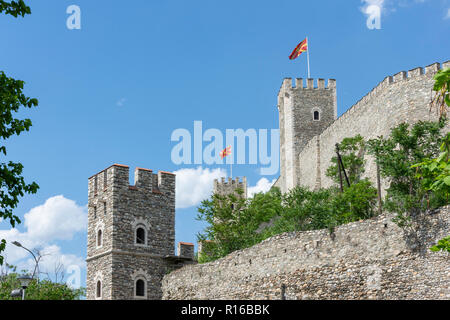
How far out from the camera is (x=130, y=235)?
2884 centimetres

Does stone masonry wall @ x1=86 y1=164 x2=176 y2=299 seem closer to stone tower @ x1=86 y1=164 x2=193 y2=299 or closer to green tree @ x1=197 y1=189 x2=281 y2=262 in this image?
stone tower @ x1=86 y1=164 x2=193 y2=299

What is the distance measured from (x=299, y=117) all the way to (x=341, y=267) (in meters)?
31.0

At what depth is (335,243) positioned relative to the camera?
22.2m

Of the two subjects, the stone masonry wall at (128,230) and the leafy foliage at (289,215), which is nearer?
the stone masonry wall at (128,230)

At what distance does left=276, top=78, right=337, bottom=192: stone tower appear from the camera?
51031 millimetres

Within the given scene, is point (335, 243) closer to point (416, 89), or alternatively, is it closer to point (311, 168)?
point (416, 89)

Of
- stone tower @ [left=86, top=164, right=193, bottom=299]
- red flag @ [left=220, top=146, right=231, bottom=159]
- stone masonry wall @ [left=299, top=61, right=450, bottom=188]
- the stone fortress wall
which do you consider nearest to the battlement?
stone tower @ [left=86, top=164, right=193, bottom=299]

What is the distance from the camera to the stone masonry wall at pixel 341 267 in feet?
64.2

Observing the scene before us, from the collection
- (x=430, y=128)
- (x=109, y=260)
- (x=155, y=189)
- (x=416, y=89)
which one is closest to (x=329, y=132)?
(x=416, y=89)

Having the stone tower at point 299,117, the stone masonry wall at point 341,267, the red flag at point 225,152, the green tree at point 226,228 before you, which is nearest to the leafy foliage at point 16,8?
the stone masonry wall at point 341,267

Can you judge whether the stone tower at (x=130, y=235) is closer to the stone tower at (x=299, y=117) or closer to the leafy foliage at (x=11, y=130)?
the leafy foliage at (x=11, y=130)

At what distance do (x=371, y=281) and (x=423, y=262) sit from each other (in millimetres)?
1895

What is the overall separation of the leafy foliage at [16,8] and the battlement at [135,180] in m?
13.2

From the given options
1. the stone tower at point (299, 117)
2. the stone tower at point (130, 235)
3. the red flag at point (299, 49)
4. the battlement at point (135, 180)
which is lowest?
the stone tower at point (130, 235)
